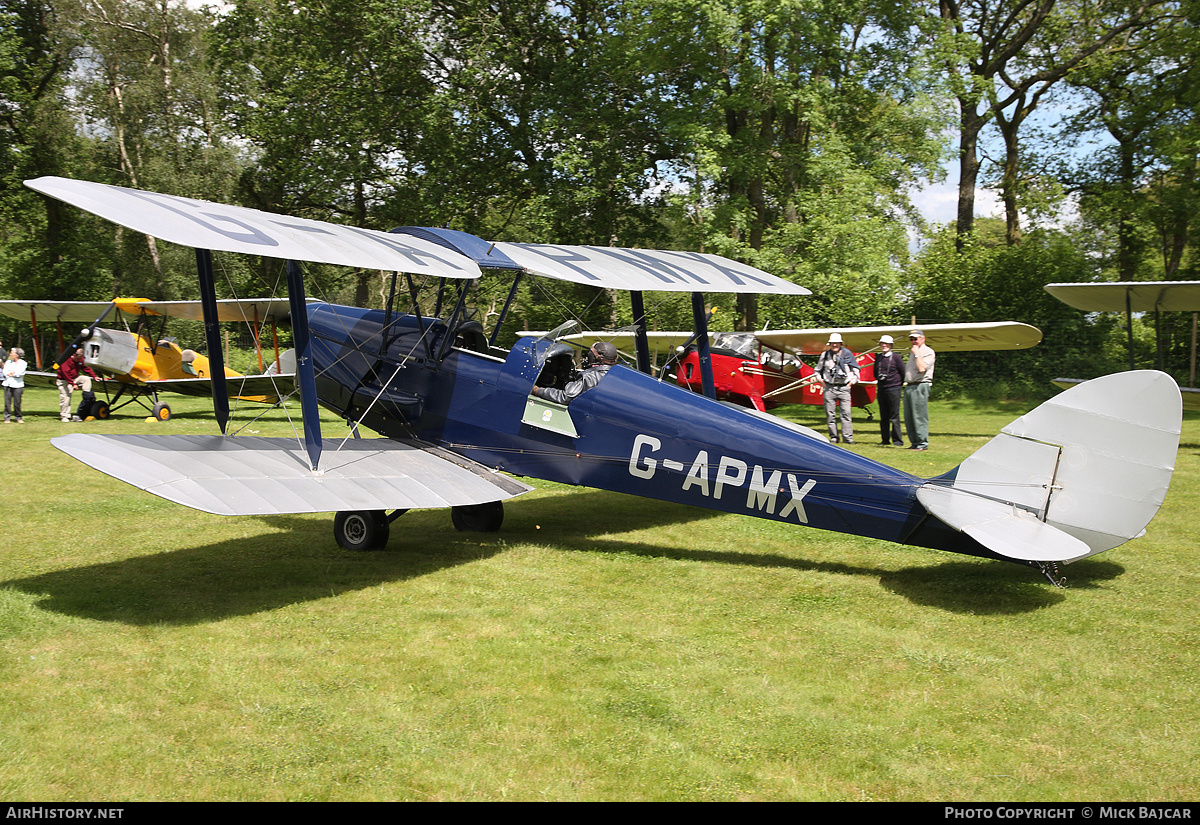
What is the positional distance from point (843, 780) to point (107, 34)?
3593 cm

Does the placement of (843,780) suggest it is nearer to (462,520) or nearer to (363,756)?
(363,756)

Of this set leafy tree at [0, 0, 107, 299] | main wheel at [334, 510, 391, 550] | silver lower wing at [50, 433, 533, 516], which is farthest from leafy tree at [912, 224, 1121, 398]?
leafy tree at [0, 0, 107, 299]

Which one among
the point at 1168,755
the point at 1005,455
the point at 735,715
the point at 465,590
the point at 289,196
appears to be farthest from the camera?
the point at 289,196

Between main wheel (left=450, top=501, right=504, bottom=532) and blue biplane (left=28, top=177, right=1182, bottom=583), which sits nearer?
blue biplane (left=28, top=177, right=1182, bottom=583)

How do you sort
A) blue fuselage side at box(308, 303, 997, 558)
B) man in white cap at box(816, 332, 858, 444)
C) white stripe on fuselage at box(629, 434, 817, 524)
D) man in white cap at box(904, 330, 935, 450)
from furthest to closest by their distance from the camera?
man in white cap at box(816, 332, 858, 444)
man in white cap at box(904, 330, 935, 450)
white stripe on fuselage at box(629, 434, 817, 524)
blue fuselage side at box(308, 303, 997, 558)

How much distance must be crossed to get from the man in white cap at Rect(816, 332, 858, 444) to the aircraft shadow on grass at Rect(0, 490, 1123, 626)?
707 centimetres

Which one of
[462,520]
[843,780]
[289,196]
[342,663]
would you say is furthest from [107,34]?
[843,780]

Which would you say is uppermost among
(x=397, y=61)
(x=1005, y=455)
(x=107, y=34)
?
(x=107, y=34)

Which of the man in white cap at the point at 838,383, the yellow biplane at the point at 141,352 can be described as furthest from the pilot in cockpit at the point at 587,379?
the yellow biplane at the point at 141,352

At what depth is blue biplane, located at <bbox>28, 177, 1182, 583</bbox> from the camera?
4777 millimetres

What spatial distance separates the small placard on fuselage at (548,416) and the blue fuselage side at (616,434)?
0.04m

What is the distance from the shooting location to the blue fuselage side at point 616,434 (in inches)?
225

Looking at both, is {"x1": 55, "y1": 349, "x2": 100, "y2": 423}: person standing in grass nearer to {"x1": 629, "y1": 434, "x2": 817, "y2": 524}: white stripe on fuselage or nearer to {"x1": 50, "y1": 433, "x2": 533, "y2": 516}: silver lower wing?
{"x1": 50, "y1": 433, "x2": 533, "y2": 516}: silver lower wing
